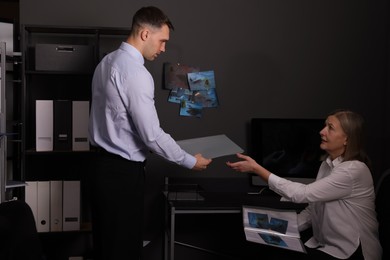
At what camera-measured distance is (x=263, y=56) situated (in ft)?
11.4

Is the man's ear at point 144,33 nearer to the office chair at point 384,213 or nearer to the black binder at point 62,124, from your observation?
the black binder at point 62,124

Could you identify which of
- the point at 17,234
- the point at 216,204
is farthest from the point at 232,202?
the point at 17,234

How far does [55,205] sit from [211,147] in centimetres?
115

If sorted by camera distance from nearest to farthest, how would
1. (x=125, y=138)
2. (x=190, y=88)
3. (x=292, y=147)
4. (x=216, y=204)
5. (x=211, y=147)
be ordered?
1. (x=125, y=138)
2. (x=211, y=147)
3. (x=216, y=204)
4. (x=292, y=147)
5. (x=190, y=88)

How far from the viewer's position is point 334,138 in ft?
7.78

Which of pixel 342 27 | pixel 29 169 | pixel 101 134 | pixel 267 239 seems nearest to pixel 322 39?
pixel 342 27

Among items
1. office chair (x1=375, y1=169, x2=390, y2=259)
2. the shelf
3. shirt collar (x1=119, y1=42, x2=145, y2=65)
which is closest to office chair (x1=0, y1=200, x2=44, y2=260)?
shirt collar (x1=119, y1=42, x2=145, y2=65)

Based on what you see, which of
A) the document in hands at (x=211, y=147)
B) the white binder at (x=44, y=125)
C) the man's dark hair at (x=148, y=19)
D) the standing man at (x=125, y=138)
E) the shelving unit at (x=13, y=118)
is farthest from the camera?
the shelving unit at (x=13, y=118)

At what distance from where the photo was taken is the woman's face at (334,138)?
2363 millimetres

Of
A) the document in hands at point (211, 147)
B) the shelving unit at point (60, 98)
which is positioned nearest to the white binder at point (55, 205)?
the shelving unit at point (60, 98)

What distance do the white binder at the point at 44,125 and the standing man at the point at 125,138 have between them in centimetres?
79

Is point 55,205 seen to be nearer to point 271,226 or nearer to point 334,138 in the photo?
point 271,226

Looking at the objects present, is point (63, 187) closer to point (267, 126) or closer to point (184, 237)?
point (184, 237)

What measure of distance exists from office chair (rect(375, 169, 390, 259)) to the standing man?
1043 mm
